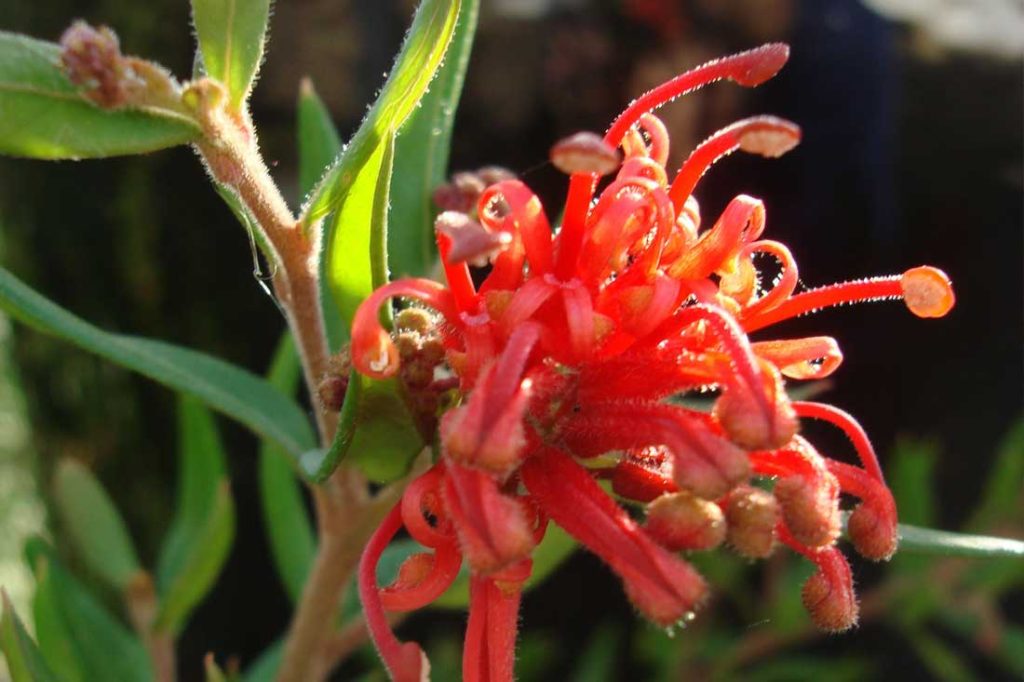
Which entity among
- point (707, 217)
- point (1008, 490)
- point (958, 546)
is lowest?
point (1008, 490)

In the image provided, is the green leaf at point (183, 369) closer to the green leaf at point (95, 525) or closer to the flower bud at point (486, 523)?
the flower bud at point (486, 523)

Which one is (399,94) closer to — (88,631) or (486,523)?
(486,523)

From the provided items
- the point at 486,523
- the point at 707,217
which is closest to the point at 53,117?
the point at 486,523

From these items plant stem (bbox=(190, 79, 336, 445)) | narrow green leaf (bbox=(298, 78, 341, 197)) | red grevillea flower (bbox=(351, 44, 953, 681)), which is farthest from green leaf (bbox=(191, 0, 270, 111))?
narrow green leaf (bbox=(298, 78, 341, 197))

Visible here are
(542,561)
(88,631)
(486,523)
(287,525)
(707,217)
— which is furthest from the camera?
(707,217)

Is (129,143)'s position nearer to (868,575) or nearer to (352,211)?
Answer: (352,211)

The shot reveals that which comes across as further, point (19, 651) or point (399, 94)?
point (19, 651)

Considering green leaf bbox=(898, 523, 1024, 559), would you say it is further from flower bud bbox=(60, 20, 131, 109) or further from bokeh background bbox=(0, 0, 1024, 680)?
bokeh background bbox=(0, 0, 1024, 680)

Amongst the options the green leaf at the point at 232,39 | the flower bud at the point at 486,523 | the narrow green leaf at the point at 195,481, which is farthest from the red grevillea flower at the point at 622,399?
the narrow green leaf at the point at 195,481
